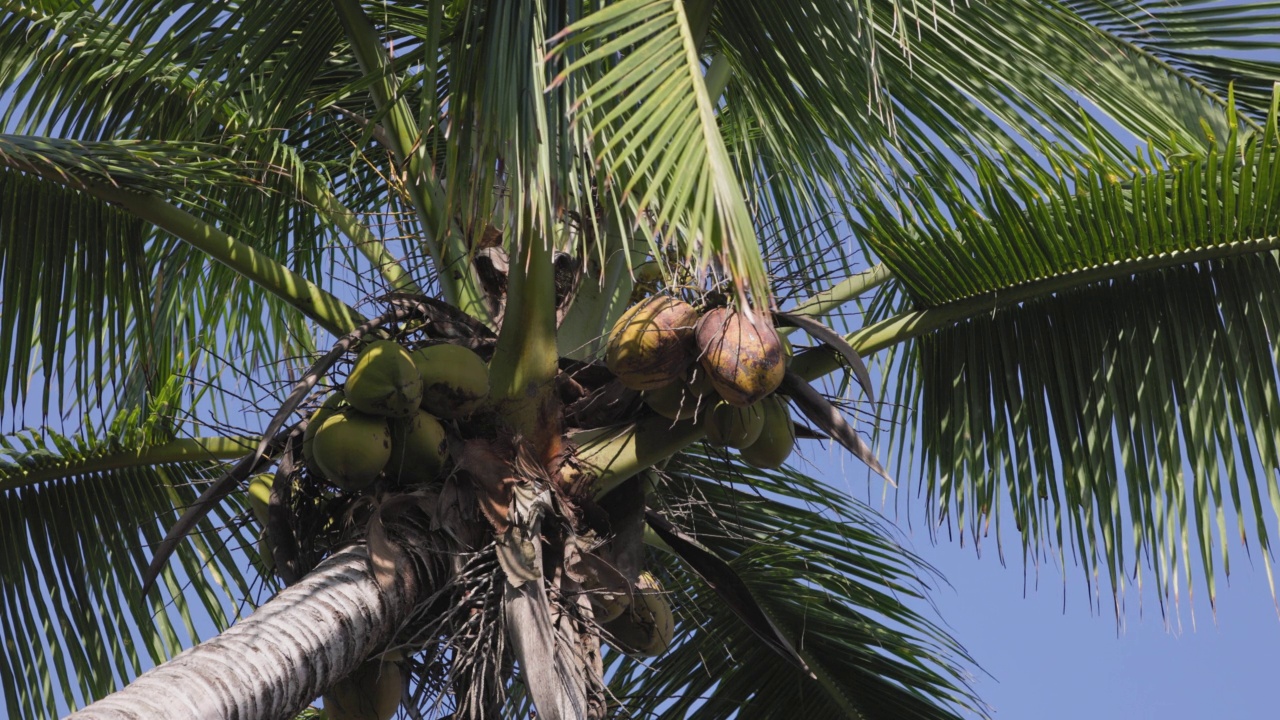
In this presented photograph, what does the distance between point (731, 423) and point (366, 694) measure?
38.7 inches

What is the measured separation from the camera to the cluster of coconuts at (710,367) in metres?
2.63

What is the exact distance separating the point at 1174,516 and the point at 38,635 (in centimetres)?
299

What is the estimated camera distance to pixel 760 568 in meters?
3.97

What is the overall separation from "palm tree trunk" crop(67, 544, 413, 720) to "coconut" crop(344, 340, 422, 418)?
29 centimetres

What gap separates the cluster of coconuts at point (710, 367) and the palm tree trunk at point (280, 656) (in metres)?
0.66

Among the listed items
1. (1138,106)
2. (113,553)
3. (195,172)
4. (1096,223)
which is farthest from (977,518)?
(113,553)

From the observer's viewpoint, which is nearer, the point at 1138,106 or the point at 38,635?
the point at 1138,106

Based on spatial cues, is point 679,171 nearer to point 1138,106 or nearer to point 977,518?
point 977,518

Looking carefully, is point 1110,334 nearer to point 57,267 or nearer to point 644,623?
point 644,623

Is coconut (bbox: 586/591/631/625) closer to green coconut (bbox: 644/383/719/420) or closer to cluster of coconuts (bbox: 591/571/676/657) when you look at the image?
cluster of coconuts (bbox: 591/571/676/657)

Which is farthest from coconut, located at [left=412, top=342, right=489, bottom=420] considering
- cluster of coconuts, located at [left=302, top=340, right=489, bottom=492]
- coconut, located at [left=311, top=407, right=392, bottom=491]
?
coconut, located at [left=311, top=407, right=392, bottom=491]

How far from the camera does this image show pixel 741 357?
262cm

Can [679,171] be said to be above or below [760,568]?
above

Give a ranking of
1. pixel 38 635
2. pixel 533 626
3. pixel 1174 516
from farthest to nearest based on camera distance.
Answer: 1. pixel 38 635
2. pixel 1174 516
3. pixel 533 626
